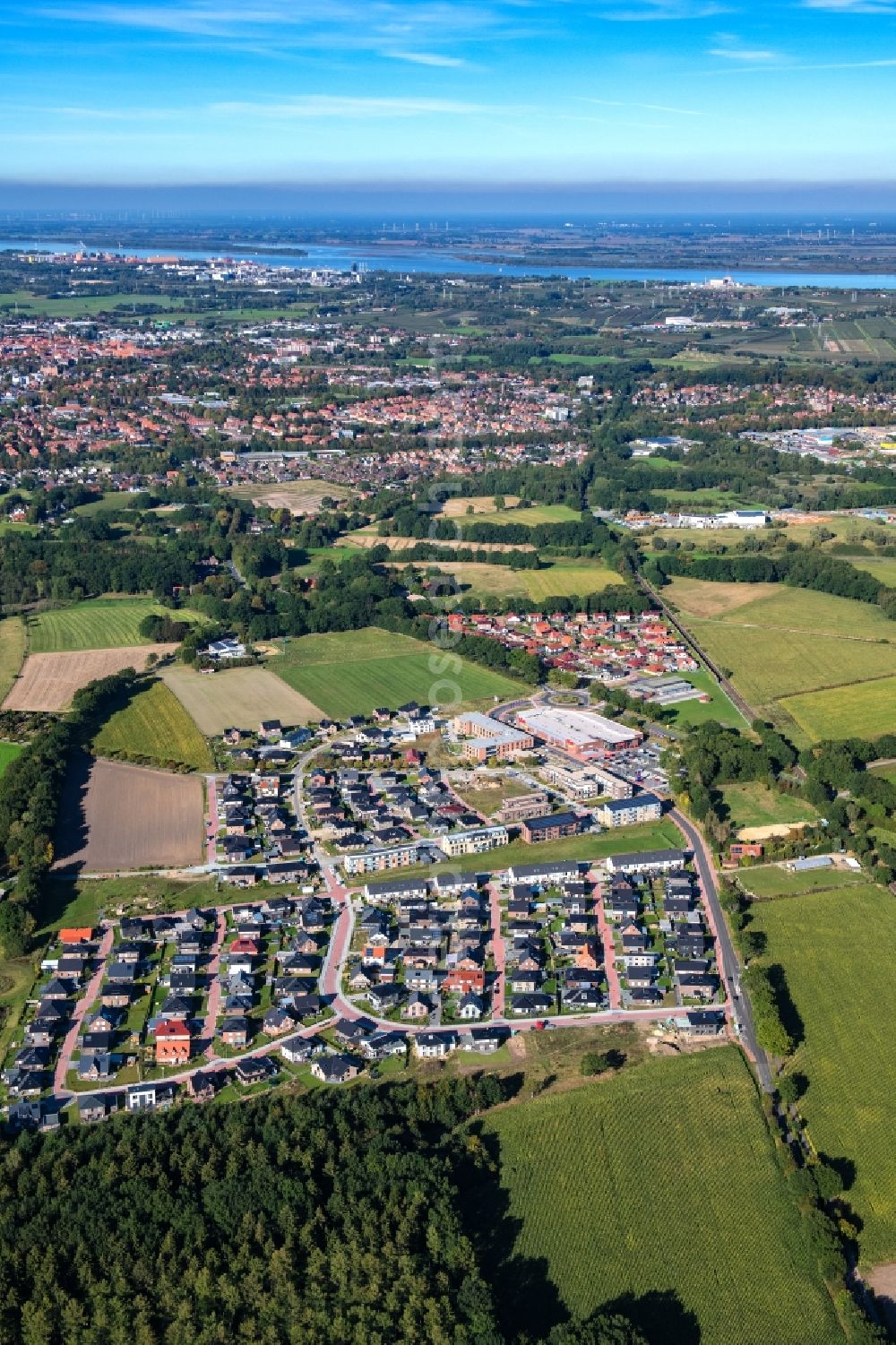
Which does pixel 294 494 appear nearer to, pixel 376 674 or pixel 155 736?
pixel 376 674

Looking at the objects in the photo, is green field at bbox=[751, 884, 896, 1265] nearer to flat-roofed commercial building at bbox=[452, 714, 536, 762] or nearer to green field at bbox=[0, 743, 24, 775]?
flat-roofed commercial building at bbox=[452, 714, 536, 762]

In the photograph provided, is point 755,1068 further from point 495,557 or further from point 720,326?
point 720,326

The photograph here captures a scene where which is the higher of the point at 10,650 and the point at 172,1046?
the point at 172,1046

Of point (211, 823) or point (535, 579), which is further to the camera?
point (535, 579)

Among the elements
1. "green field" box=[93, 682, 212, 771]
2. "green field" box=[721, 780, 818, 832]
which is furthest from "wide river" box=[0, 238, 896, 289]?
"green field" box=[93, 682, 212, 771]

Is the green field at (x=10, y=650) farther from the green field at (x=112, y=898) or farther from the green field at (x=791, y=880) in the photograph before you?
the green field at (x=791, y=880)

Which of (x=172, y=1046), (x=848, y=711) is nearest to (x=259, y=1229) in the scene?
(x=172, y=1046)

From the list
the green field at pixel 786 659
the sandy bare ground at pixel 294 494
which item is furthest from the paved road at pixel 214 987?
the sandy bare ground at pixel 294 494
